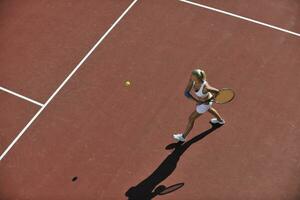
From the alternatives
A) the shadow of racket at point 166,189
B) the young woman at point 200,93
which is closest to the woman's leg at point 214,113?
the young woman at point 200,93

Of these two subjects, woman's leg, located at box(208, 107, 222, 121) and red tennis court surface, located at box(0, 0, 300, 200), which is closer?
red tennis court surface, located at box(0, 0, 300, 200)

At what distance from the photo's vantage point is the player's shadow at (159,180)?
1026 centimetres

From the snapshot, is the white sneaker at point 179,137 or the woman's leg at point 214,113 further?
the white sneaker at point 179,137

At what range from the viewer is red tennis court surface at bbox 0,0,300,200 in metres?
10.5

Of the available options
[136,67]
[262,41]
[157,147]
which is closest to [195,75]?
[157,147]

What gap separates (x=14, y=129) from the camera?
457 inches

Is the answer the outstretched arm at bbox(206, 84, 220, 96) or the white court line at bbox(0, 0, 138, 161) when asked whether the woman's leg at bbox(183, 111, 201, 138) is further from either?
the white court line at bbox(0, 0, 138, 161)

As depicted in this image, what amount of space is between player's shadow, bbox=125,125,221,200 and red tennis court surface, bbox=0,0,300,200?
0.02 meters

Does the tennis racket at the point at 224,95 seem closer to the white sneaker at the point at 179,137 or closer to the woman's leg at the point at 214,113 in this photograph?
the woman's leg at the point at 214,113

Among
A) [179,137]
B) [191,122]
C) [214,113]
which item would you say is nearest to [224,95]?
[214,113]

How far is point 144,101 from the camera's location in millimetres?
11867

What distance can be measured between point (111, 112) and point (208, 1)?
522cm

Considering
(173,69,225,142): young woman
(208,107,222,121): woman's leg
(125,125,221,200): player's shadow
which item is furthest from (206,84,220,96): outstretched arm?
(125,125,221,200): player's shadow

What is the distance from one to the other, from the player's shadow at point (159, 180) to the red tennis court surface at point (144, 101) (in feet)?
0.08
